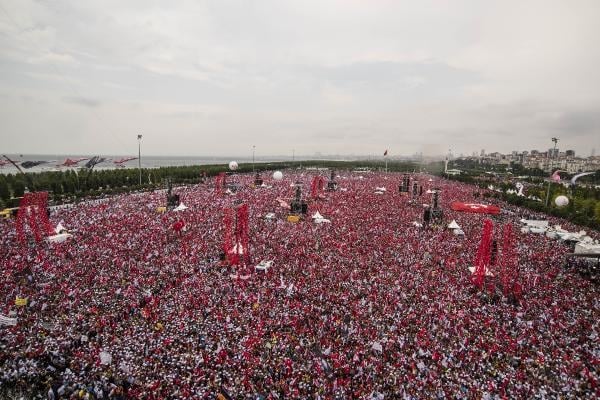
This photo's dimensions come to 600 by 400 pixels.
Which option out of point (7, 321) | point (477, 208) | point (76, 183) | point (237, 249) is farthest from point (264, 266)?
point (76, 183)

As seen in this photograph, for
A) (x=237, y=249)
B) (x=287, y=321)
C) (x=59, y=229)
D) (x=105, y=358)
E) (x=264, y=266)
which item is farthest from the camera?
(x=59, y=229)

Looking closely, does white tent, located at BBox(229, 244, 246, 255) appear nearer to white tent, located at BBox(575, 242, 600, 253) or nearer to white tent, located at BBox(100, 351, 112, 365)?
white tent, located at BBox(100, 351, 112, 365)

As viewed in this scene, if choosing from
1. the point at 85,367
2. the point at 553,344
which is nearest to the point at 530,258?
the point at 553,344

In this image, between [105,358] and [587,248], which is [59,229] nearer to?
[105,358]

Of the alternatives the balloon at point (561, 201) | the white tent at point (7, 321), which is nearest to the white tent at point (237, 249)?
the white tent at point (7, 321)

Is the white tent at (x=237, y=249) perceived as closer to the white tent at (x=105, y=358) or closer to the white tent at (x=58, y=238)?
the white tent at (x=105, y=358)

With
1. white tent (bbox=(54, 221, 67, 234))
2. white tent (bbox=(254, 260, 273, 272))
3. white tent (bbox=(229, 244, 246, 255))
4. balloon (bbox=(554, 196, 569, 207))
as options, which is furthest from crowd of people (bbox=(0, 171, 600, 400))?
balloon (bbox=(554, 196, 569, 207))

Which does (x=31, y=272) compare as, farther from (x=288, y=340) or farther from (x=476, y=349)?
(x=476, y=349)

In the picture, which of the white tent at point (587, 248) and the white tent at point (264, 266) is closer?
the white tent at point (264, 266)
